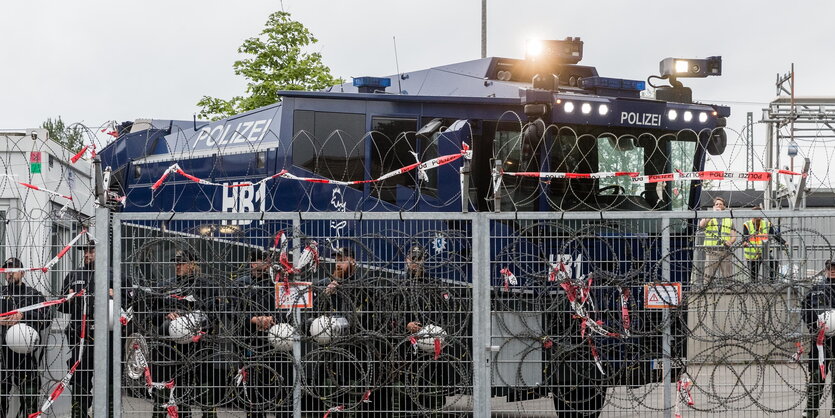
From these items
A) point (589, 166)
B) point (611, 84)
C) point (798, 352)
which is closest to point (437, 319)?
point (798, 352)

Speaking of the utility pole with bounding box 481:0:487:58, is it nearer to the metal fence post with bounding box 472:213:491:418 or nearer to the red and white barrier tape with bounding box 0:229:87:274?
the metal fence post with bounding box 472:213:491:418

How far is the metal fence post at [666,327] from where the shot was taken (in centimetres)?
841

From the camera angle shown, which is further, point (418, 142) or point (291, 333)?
point (418, 142)

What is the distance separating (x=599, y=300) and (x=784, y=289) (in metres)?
1.48

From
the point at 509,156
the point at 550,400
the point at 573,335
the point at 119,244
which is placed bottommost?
the point at 550,400

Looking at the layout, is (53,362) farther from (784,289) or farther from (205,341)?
(784,289)

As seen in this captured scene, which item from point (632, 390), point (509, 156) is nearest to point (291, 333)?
point (632, 390)

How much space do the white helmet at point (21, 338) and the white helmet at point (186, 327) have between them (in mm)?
1116

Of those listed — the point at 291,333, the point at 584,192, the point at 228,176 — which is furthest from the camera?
the point at 228,176

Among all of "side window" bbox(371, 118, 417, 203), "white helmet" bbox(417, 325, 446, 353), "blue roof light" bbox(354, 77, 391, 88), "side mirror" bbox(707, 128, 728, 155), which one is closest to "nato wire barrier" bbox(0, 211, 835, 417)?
"white helmet" bbox(417, 325, 446, 353)

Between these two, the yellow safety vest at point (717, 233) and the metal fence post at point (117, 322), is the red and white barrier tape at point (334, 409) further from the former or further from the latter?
the yellow safety vest at point (717, 233)

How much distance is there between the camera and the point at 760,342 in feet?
27.8

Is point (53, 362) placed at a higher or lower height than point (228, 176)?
lower

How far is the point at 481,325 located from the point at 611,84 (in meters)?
4.79
